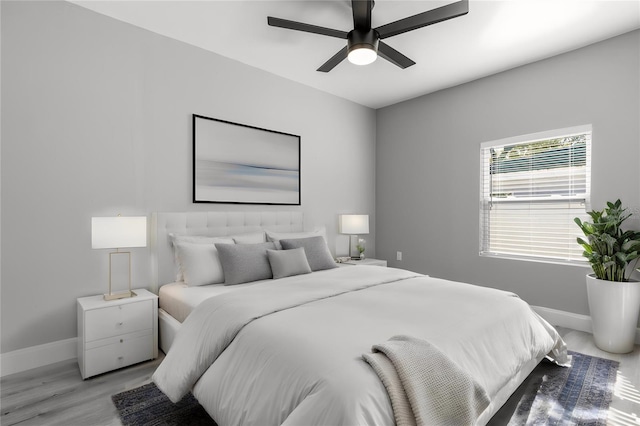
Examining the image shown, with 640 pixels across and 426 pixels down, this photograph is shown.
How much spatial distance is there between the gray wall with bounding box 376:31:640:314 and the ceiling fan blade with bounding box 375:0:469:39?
76.6 inches

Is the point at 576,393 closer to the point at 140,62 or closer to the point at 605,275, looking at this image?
the point at 605,275

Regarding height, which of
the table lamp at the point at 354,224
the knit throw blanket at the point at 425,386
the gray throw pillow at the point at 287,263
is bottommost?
the knit throw blanket at the point at 425,386

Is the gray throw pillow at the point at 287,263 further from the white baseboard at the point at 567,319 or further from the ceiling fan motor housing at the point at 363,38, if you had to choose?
the white baseboard at the point at 567,319

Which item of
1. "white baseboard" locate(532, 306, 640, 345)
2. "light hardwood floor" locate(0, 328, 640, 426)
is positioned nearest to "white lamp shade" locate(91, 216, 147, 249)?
"light hardwood floor" locate(0, 328, 640, 426)

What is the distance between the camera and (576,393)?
6.82ft

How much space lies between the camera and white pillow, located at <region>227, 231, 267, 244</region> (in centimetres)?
318

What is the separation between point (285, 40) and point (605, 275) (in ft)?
11.5

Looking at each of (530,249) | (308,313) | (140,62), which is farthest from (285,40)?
(530,249)

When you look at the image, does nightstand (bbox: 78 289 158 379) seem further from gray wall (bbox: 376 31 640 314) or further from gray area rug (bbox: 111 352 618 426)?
gray wall (bbox: 376 31 640 314)

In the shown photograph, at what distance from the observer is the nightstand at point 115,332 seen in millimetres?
2285

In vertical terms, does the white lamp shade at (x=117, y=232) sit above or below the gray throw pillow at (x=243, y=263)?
above

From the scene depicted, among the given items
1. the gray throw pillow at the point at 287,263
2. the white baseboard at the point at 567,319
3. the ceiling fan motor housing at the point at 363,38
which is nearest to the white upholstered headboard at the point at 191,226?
the gray throw pillow at the point at 287,263

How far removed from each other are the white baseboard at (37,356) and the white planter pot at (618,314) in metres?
4.27

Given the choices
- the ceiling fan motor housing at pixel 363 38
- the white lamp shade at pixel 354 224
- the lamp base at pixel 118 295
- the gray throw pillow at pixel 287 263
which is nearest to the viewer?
the ceiling fan motor housing at pixel 363 38
